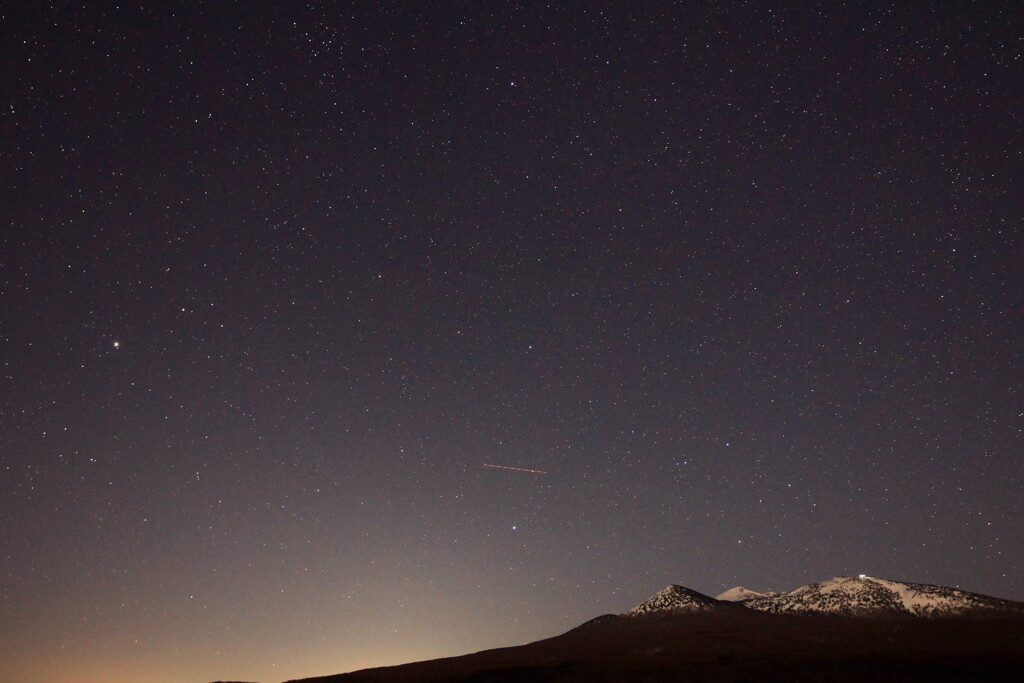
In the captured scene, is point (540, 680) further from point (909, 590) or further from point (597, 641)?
point (909, 590)

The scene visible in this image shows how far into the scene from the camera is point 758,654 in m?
84.1

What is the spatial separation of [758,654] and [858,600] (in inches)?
2297

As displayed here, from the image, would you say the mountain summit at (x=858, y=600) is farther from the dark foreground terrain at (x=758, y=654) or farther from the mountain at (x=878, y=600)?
the dark foreground terrain at (x=758, y=654)

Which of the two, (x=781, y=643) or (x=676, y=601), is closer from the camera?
(x=781, y=643)

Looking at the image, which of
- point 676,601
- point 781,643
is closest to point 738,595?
point 676,601

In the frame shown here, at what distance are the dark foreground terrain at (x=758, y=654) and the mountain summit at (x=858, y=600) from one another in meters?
6.04

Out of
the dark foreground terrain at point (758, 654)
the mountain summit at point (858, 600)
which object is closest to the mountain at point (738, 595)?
the mountain summit at point (858, 600)

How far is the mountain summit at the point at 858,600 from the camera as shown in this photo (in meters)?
120

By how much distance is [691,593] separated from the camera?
14900 centimetres

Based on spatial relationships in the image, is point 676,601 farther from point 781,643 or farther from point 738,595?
point 781,643

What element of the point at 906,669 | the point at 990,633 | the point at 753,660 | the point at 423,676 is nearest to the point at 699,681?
the point at 753,660

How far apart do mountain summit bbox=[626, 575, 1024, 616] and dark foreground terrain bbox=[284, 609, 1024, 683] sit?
238 inches

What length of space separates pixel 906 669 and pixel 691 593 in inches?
3232

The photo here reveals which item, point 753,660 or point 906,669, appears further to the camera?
point 753,660
